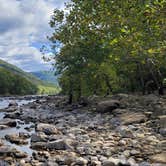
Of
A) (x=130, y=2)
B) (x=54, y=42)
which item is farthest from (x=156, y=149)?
(x=54, y=42)

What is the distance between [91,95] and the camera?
182 feet

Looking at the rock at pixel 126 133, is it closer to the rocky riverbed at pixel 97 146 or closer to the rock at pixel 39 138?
the rocky riverbed at pixel 97 146

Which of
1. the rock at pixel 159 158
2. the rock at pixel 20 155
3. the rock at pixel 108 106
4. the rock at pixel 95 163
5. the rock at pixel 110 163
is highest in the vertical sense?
the rock at pixel 108 106

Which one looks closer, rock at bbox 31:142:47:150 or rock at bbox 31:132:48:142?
rock at bbox 31:142:47:150

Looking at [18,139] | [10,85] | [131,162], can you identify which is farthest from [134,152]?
[10,85]

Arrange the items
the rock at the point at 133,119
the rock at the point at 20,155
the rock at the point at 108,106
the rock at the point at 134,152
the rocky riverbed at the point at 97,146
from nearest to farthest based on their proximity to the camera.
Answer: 1. the rocky riverbed at the point at 97,146
2. the rock at the point at 134,152
3. the rock at the point at 20,155
4. the rock at the point at 133,119
5. the rock at the point at 108,106

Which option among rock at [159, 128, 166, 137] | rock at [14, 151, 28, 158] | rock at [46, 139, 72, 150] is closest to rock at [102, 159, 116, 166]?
rock at [46, 139, 72, 150]

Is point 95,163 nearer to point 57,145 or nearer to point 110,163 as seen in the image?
point 110,163

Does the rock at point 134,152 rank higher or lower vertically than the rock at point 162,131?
lower

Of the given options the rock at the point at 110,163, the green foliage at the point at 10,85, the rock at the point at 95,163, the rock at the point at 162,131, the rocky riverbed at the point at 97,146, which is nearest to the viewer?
the rock at the point at 110,163

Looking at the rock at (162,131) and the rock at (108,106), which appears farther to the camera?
the rock at (108,106)

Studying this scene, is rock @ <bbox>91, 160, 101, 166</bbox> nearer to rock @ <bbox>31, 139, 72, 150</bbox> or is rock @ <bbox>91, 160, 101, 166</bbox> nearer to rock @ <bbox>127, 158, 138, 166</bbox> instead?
rock @ <bbox>127, 158, 138, 166</bbox>

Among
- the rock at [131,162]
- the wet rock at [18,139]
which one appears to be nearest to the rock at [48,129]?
the wet rock at [18,139]

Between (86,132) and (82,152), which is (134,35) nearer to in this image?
(82,152)
